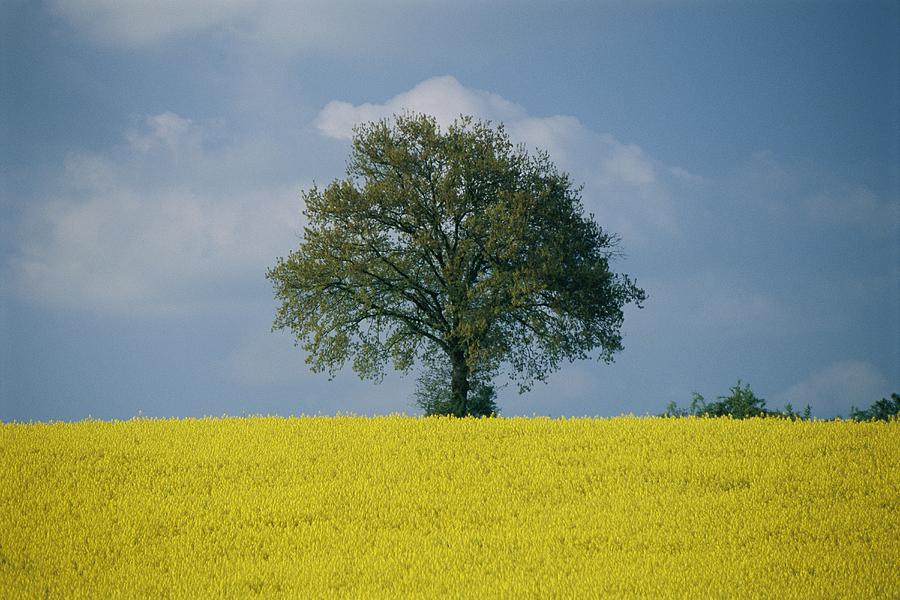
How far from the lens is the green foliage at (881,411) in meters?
23.0

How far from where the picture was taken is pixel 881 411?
76.1ft

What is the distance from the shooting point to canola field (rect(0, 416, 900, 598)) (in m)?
11.5

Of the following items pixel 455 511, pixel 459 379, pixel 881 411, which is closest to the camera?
pixel 455 511

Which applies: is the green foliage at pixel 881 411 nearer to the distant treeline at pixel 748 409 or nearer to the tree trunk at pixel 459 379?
the distant treeline at pixel 748 409

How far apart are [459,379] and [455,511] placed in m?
16.6

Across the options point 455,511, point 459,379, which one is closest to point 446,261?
point 459,379

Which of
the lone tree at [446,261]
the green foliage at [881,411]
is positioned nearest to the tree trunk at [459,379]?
the lone tree at [446,261]

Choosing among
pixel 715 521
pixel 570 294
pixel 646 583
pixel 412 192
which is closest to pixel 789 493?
pixel 715 521

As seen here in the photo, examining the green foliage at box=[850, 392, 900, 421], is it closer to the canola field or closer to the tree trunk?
the canola field

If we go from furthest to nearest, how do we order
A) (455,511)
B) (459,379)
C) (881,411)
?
(459,379), (881,411), (455,511)

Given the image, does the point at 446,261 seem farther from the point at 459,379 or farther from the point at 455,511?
the point at 455,511

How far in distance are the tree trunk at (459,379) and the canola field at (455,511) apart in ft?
33.8

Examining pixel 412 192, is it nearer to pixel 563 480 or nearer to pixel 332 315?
pixel 332 315

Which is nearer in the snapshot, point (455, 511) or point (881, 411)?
point (455, 511)
